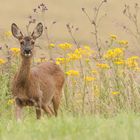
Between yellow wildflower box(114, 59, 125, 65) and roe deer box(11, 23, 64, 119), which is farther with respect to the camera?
yellow wildflower box(114, 59, 125, 65)

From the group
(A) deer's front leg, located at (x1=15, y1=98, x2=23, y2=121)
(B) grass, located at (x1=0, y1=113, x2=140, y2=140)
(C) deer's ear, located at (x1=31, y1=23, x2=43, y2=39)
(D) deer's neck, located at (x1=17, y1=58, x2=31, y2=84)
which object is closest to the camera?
(B) grass, located at (x1=0, y1=113, x2=140, y2=140)

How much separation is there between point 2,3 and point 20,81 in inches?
961

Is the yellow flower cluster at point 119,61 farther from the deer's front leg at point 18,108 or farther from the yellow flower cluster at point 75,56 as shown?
the deer's front leg at point 18,108

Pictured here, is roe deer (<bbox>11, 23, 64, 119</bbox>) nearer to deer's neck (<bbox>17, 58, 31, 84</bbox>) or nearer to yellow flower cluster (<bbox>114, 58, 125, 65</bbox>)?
deer's neck (<bbox>17, 58, 31, 84</bbox>)

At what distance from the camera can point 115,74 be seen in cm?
1342

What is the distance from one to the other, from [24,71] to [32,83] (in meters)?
0.35

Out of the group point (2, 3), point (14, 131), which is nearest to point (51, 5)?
point (2, 3)

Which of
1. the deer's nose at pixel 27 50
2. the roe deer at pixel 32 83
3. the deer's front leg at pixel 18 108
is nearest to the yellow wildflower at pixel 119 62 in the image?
the roe deer at pixel 32 83

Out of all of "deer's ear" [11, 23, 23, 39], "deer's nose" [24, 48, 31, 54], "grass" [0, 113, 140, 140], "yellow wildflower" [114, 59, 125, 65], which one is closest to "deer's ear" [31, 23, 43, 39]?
"deer's ear" [11, 23, 23, 39]

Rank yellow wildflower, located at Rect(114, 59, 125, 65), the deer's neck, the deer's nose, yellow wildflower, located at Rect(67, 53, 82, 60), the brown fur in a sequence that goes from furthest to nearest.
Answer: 1. yellow wildflower, located at Rect(67, 53, 82, 60)
2. yellow wildflower, located at Rect(114, 59, 125, 65)
3. the deer's neck
4. the brown fur
5. the deer's nose

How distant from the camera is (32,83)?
13078 millimetres

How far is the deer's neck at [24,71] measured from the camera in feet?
41.9

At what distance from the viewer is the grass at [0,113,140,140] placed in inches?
271

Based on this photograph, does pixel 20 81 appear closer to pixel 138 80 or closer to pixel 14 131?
pixel 138 80
